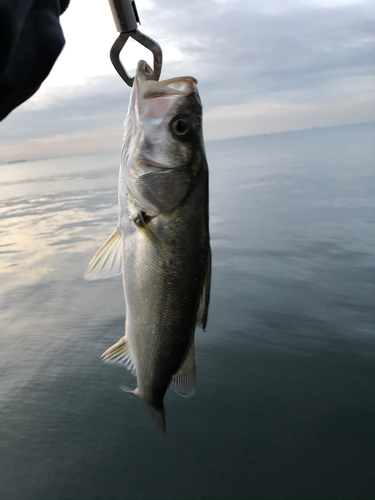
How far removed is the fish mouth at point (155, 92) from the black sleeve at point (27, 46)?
32cm

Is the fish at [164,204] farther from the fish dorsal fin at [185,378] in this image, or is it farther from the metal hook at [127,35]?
the fish dorsal fin at [185,378]

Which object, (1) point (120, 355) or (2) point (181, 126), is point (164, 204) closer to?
(2) point (181, 126)

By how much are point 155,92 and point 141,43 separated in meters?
0.23

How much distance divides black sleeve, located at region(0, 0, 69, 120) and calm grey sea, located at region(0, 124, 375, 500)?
3877mm

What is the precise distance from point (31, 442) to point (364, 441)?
3699 millimetres

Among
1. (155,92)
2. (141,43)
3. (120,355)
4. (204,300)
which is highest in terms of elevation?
(141,43)

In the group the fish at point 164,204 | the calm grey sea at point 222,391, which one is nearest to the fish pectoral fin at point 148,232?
the fish at point 164,204

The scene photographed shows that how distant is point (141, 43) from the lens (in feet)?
5.64

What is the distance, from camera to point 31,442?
184 inches

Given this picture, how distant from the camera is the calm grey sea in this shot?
414cm

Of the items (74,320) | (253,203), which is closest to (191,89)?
(74,320)

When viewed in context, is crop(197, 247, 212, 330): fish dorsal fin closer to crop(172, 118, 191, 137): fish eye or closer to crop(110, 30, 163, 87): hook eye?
crop(172, 118, 191, 137): fish eye

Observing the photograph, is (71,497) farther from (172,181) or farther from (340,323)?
(340,323)

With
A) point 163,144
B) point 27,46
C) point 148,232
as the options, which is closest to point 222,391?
point 148,232
